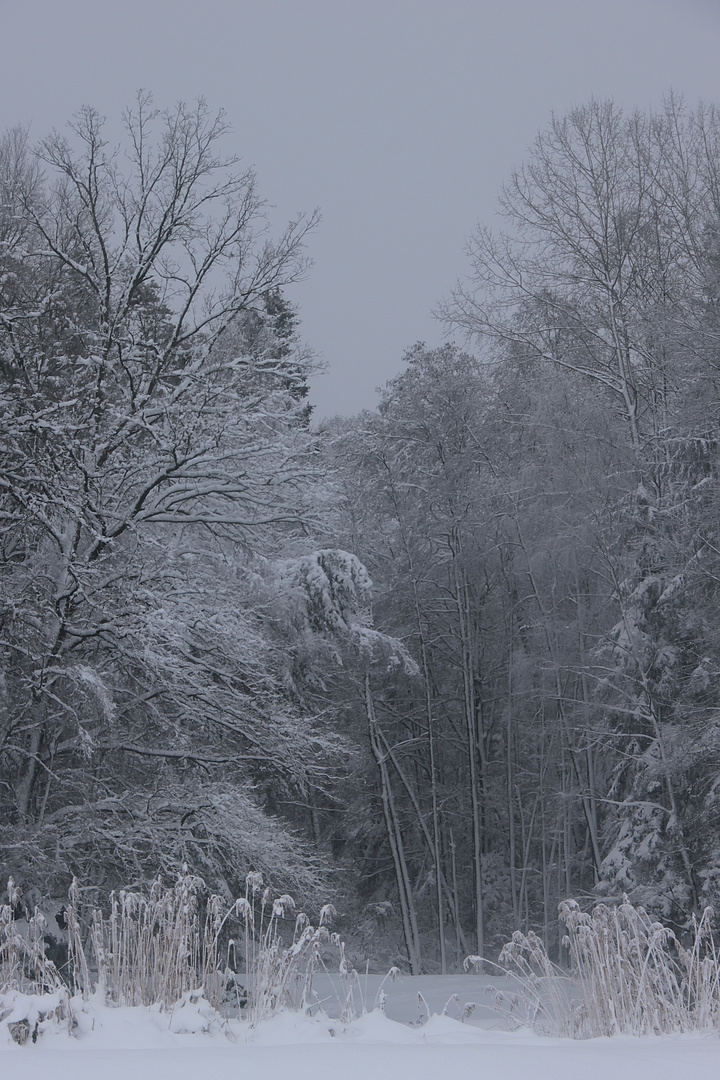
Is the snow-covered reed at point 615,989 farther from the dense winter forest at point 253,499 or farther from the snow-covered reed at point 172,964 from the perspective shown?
the dense winter forest at point 253,499

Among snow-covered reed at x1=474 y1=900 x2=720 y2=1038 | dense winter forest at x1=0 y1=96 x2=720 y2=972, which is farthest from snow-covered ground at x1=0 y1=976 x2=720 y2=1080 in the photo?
dense winter forest at x1=0 y1=96 x2=720 y2=972

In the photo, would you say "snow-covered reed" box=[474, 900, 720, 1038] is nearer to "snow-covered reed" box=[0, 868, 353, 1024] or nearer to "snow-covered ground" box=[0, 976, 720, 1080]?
"snow-covered ground" box=[0, 976, 720, 1080]

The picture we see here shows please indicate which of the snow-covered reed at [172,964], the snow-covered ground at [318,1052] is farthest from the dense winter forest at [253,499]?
the snow-covered ground at [318,1052]

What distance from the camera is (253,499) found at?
398 inches

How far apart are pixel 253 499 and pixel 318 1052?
748cm

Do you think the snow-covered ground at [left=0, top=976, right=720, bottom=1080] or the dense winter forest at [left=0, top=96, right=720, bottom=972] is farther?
the dense winter forest at [left=0, top=96, right=720, bottom=972]

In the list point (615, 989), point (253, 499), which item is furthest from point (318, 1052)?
point (253, 499)

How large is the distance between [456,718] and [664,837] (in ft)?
33.5

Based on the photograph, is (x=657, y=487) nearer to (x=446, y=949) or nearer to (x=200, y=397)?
(x=200, y=397)

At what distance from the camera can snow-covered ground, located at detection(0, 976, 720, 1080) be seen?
9.21 ft

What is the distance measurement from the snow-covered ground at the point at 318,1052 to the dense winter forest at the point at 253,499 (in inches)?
176

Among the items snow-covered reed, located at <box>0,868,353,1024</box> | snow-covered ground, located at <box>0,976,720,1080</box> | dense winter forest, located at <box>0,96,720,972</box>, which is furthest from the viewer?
dense winter forest, located at <box>0,96,720,972</box>

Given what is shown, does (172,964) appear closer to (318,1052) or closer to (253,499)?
(318,1052)

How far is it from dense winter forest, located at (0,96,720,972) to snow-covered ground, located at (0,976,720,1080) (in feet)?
14.7
